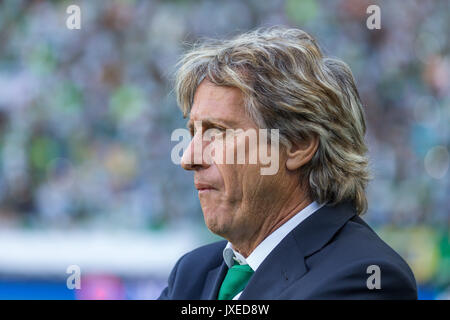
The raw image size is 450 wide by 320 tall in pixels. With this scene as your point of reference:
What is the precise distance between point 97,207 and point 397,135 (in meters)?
2.92

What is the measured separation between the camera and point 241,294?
1766mm

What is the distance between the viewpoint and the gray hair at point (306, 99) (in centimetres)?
186

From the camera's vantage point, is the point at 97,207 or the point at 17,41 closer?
the point at 97,207

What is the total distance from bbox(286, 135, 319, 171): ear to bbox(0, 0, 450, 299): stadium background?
12.6 feet

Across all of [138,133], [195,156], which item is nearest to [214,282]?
[195,156]

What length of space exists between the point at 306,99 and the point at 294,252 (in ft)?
1.35

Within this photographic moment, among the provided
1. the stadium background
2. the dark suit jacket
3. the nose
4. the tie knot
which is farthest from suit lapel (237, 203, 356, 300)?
the stadium background

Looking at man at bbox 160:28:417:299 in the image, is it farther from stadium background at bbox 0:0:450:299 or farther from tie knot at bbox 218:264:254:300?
stadium background at bbox 0:0:450:299

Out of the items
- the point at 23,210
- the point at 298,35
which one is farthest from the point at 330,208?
the point at 23,210

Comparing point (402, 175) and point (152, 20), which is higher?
point (152, 20)
